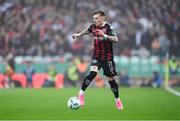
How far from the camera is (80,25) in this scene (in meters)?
33.0

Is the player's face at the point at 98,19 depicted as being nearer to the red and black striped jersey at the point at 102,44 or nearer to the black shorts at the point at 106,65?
the red and black striped jersey at the point at 102,44

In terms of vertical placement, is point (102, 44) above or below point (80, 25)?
below

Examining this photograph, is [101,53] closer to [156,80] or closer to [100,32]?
[100,32]

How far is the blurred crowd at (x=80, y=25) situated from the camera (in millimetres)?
32031

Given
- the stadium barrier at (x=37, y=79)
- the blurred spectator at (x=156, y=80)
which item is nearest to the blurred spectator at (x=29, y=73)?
the stadium barrier at (x=37, y=79)

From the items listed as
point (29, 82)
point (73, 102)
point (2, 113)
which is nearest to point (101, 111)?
point (73, 102)

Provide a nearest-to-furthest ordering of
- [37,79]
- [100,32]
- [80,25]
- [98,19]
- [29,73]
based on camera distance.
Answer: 1. [100,32]
2. [98,19]
3. [29,73]
4. [37,79]
5. [80,25]

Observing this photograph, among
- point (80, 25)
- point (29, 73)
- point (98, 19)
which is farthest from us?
point (80, 25)

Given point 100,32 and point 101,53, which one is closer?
point 100,32

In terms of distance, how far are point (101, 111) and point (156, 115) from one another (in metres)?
1.48

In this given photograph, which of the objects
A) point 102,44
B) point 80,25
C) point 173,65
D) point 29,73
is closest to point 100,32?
point 102,44

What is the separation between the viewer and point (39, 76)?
30203 millimetres

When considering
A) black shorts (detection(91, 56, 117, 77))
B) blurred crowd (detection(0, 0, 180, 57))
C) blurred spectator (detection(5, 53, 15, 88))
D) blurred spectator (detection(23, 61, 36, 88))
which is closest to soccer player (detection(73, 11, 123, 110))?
black shorts (detection(91, 56, 117, 77))

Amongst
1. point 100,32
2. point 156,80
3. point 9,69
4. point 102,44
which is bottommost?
point 156,80
